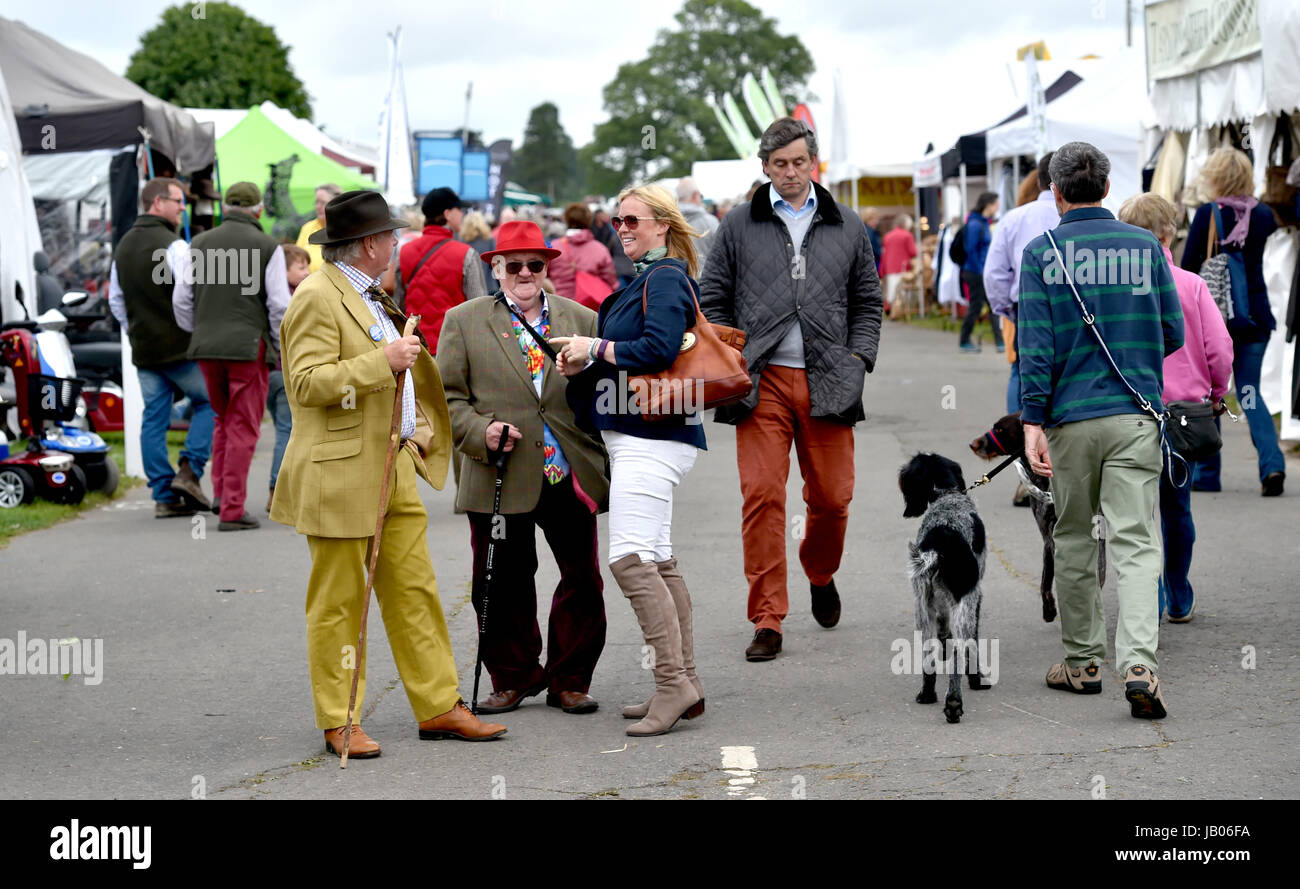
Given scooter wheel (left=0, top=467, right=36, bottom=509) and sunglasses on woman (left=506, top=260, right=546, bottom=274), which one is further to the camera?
scooter wheel (left=0, top=467, right=36, bottom=509)

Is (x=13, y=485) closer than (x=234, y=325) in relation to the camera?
No

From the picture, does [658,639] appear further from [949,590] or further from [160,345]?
[160,345]

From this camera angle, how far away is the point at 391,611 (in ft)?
18.5

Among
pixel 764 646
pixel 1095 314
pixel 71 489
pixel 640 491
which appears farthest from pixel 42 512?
pixel 1095 314

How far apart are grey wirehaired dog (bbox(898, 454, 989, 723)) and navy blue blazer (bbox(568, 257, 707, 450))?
954mm

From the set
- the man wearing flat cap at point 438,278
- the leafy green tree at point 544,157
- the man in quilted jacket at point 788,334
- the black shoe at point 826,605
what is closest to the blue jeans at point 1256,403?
the black shoe at point 826,605

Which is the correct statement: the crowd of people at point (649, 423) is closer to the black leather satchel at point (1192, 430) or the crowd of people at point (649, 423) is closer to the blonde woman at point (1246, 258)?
the black leather satchel at point (1192, 430)

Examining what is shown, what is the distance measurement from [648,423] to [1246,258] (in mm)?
5791

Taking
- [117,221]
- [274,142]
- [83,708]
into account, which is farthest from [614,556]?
[274,142]

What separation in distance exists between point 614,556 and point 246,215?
589cm

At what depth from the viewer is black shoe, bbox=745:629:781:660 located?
22.3 feet

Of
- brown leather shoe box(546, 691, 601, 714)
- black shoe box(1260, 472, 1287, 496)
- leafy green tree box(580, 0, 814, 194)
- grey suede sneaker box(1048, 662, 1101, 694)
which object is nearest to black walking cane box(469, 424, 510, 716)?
brown leather shoe box(546, 691, 601, 714)

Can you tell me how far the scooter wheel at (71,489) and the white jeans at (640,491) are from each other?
7.06m

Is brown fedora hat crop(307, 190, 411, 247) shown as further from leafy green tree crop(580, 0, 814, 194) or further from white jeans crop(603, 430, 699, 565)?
leafy green tree crop(580, 0, 814, 194)
